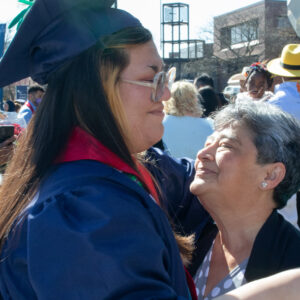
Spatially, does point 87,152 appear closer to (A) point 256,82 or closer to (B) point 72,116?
(B) point 72,116

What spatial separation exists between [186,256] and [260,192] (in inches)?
23.4

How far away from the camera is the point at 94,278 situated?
3.23 feet

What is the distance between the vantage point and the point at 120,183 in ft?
3.79

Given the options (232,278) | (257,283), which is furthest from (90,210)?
(232,278)

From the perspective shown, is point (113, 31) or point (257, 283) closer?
point (257, 283)

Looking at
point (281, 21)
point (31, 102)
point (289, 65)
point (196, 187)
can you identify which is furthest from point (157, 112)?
point (281, 21)

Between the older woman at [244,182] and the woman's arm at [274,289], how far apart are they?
3.42 feet

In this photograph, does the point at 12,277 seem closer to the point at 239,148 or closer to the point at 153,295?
the point at 153,295

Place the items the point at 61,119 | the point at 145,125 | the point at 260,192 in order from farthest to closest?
the point at 260,192
the point at 145,125
the point at 61,119

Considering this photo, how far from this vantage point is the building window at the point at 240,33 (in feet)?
137

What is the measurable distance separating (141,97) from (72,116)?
0.24m

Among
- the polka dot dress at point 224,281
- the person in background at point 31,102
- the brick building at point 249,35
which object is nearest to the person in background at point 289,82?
the polka dot dress at point 224,281

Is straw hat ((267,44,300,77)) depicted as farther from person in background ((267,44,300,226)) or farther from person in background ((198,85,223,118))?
person in background ((198,85,223,118))

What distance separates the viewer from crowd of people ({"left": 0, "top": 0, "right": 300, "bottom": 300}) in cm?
101
